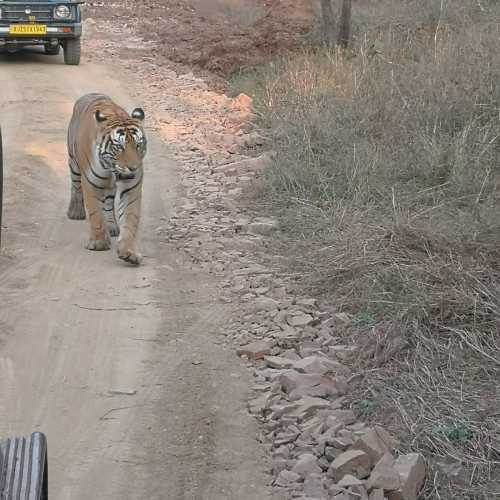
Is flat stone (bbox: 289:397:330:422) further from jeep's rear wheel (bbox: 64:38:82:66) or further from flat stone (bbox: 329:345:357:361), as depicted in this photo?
jeep's rear wheel (bbox: 64:38:82:66)

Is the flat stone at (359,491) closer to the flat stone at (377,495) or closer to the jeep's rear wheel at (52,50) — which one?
the flat stone at (377,495)

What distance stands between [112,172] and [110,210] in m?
0.49

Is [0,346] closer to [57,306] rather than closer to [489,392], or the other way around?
[57,306]

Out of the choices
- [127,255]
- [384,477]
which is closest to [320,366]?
[384,477]

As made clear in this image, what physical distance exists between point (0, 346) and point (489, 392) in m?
2.89

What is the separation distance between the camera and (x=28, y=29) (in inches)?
672

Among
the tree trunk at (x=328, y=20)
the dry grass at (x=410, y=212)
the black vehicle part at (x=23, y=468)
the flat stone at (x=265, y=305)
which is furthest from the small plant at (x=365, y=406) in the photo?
the tree trunk at (x=328, y=20)

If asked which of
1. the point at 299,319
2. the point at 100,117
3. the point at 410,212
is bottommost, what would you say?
the point at 299,319

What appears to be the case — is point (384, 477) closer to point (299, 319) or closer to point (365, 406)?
point (365, 406)

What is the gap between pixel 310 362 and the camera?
534cm

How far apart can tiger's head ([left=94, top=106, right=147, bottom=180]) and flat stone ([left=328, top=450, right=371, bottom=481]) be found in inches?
139

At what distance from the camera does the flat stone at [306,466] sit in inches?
173

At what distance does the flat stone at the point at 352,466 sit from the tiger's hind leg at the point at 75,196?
459 cm

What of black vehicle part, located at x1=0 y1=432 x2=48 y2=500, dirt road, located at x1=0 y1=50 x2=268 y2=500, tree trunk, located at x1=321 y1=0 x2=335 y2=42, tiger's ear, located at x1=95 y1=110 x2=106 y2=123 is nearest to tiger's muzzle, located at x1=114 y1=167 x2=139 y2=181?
tiger's ear, located at x1=95 y1=110 x2=106 y2=123
